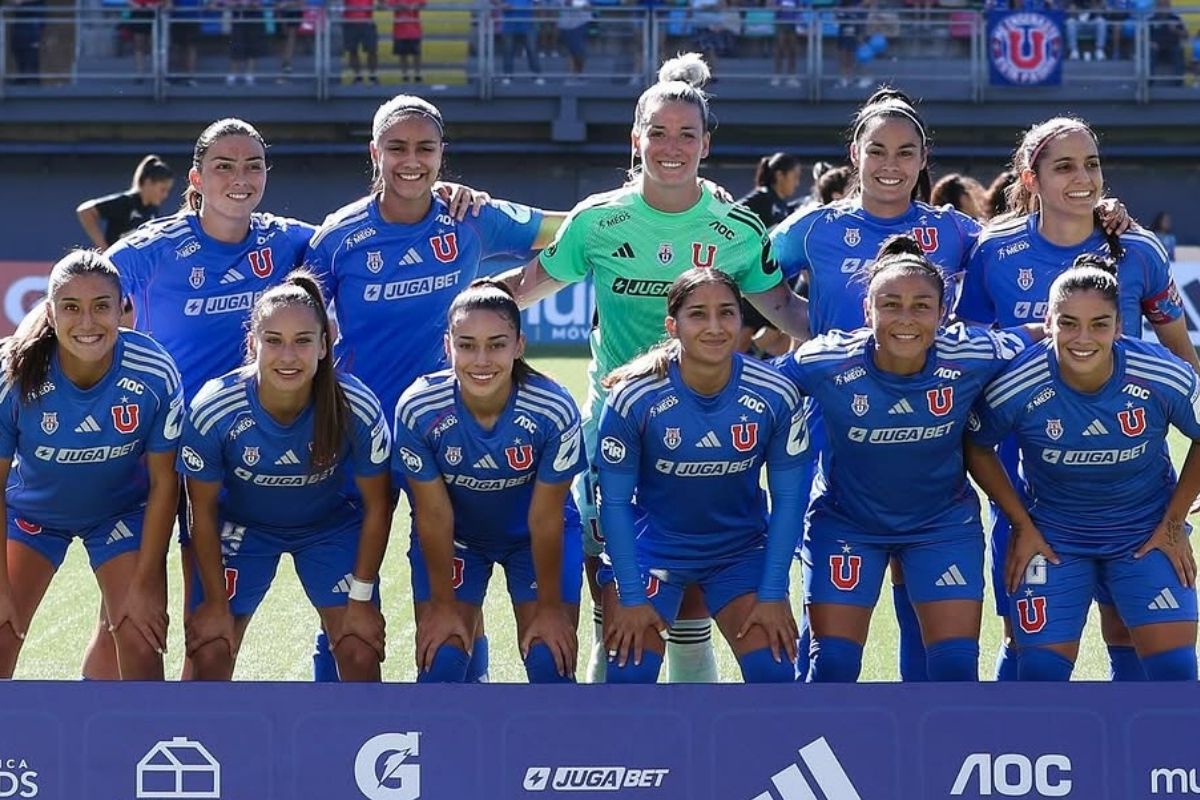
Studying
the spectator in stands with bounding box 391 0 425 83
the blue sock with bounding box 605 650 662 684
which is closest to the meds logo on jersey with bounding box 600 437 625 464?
the blue sock with bounding box 605 650 662 684

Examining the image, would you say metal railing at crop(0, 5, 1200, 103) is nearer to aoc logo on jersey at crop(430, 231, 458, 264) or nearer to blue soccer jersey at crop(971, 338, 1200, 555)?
aoc logo on jersey at crop(430, 231, 458, 264)

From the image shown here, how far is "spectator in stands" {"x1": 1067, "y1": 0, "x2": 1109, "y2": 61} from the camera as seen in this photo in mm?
19172

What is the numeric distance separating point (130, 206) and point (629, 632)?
29.5ft

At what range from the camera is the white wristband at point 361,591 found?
Answer: 4.98 metres

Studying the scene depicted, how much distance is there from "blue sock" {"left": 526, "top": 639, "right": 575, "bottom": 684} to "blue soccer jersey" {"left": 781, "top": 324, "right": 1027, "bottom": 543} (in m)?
0.98

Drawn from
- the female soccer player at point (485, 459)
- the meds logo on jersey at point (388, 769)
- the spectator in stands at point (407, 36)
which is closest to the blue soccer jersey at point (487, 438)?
the female soccer player at point (485, 459)

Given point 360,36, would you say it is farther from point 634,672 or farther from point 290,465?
point 634,672

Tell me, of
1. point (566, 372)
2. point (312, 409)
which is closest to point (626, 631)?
point (312, 409)

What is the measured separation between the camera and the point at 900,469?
4988 mm

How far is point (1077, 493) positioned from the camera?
4.91 meters

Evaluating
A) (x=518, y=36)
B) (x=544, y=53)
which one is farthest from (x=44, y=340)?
(x=544, y=53)

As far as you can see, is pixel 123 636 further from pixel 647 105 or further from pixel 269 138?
pixel 269 138

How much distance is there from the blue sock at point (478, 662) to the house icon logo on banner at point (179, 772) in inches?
49.5

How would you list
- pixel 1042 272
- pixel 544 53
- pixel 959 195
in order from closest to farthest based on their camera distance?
pixel 1042 272, pixel 959 195, pixel 544 53
